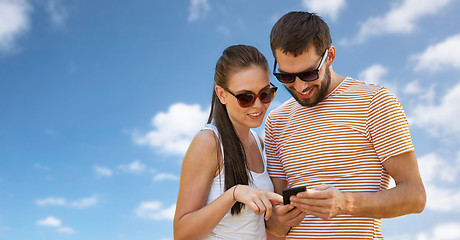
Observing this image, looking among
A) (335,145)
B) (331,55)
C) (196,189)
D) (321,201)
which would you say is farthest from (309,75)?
(196,189)

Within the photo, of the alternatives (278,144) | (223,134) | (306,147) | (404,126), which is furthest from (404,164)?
(223,134)

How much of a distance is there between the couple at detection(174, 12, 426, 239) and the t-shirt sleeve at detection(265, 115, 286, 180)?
0.02 meters

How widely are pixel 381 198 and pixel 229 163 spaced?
1.39 metres

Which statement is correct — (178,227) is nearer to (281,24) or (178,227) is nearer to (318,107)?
(318,107)

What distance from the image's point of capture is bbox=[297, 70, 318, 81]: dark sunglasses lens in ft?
14.4

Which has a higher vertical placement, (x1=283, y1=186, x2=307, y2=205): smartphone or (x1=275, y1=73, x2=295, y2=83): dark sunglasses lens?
(x1=275, y1=73, x2=295, y2=83): dark sunglasses lens

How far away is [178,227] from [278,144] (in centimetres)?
142

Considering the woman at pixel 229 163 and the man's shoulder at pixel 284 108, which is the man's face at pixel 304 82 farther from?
the man's shoulder at pixel 284 108

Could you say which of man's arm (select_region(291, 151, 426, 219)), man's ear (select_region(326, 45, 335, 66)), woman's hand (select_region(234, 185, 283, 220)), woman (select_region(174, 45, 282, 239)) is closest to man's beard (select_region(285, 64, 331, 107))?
man's ear (select_region(326, 45, 335, 66))

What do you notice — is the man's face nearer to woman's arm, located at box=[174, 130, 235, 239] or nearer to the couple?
the couple

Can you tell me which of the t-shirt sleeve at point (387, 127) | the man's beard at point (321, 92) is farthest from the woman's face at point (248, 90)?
the t-shirt sleeve at point (387, 127)

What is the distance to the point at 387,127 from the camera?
13.4 ft

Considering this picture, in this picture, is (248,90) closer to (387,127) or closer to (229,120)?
(229,120)

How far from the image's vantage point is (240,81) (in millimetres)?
4469
